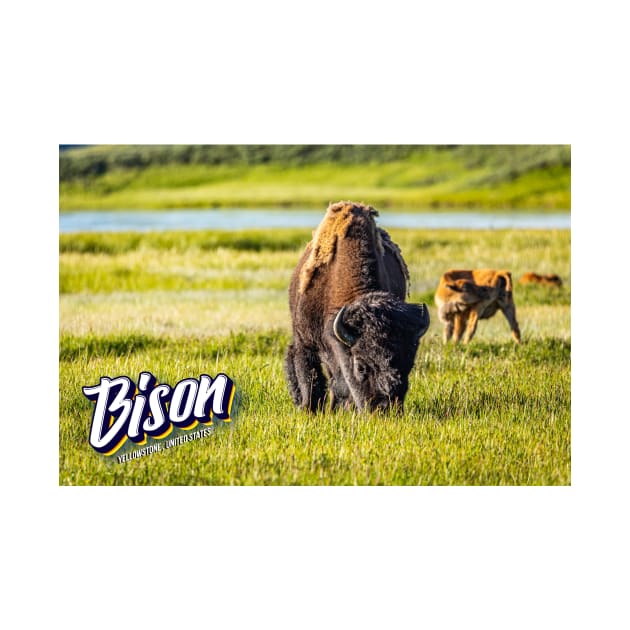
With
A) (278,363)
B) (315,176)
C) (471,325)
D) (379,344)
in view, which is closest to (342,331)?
(379,344)

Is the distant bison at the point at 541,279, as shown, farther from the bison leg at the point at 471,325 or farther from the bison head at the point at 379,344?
the bison head at the point at 379,344

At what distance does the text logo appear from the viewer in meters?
11.5

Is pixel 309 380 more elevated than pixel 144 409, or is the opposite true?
pixel 309 380

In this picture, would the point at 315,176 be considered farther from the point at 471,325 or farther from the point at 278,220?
the point at 471,325

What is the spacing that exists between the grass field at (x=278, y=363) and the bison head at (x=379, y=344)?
0.36 metres

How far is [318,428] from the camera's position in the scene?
11812mm

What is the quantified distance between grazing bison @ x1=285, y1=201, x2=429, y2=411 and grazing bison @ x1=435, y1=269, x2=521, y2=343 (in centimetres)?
207

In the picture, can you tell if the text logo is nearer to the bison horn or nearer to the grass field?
the grass field

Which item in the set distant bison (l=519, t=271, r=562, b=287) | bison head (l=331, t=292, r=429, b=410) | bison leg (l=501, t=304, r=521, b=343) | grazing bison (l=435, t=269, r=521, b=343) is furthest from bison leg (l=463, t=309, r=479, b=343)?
bison head (l=331, t=292, r=429, b=410)

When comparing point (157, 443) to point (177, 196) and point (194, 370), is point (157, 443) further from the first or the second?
point (177, 196)

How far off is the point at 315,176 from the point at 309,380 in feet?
8.67

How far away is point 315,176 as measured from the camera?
1332 centimetres

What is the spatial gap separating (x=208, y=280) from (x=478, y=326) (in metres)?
3.81

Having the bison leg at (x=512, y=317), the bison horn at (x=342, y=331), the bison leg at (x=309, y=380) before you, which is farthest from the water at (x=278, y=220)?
the bison horn at (x=342, y=331)
